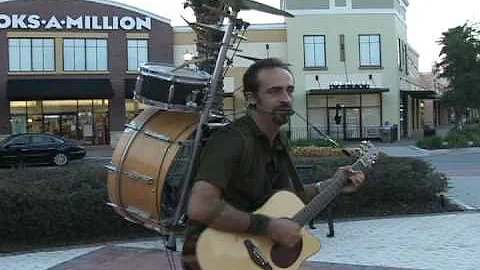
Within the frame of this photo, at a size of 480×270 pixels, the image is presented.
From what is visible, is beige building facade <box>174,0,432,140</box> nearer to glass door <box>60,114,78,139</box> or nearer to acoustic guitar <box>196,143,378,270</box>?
glass door <box>60,114,78,139</box>

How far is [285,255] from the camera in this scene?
10.9 ft

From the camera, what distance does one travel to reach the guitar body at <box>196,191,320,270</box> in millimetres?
3127

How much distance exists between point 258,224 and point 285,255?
28 cm

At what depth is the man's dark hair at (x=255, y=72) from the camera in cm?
332

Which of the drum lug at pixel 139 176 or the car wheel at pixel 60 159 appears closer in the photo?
the drum lug at pixel 139 176

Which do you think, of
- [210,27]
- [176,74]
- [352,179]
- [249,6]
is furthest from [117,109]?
[352,179]

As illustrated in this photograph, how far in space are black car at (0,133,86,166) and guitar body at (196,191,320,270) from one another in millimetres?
24059

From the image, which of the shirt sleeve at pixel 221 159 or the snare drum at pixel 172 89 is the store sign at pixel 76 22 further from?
the shirt sleeve at pixel 221 159

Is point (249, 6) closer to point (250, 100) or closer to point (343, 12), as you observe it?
point (250, 100)

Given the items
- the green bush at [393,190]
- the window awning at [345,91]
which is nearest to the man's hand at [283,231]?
the green bush at [393,190]

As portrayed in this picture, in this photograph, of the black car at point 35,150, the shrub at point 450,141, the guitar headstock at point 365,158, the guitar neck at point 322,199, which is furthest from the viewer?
the shrub at point 450,141

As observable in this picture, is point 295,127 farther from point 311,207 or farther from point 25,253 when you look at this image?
point 311,207

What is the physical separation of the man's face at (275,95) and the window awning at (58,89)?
36.1 meters

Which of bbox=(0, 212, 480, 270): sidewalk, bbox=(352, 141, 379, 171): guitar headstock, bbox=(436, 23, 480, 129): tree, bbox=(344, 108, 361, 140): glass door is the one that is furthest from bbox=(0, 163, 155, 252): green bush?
bbox=(436, 23, 480, 129): tree
